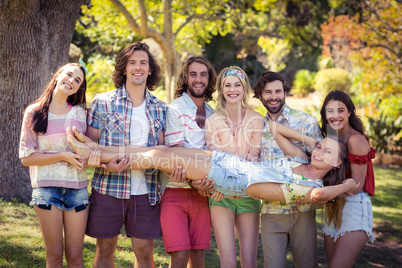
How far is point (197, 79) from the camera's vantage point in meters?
4.05

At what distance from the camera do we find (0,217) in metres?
4.83

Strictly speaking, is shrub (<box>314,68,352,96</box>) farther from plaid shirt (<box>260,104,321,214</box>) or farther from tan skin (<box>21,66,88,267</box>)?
tan skin (<box>21,66,88,267</box>)

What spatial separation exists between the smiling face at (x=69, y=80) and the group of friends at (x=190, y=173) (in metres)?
0.01

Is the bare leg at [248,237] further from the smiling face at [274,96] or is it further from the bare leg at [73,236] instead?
the bare leg at [73,236]

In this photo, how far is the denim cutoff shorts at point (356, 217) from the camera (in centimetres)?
344

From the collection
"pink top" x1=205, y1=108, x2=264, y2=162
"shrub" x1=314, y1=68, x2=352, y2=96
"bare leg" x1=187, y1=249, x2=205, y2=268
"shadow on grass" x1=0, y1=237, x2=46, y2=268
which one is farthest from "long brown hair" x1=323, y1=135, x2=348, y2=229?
"shrub" x1=314, y1=68, x2=352, y2=96

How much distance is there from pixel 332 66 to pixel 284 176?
19013 mm

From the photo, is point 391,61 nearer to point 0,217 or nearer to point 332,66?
point 0,217

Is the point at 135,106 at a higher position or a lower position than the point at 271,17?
lower

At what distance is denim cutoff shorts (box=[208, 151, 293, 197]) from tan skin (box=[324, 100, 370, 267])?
1.80 feet

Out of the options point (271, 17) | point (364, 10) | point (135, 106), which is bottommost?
point (135, 106)

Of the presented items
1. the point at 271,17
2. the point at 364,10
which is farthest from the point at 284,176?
the point at 271,17

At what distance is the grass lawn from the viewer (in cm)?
411

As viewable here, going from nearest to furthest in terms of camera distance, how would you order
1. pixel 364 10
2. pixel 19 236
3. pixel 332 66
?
pixel 19 236
pixel 364 10
pixel 332 66
